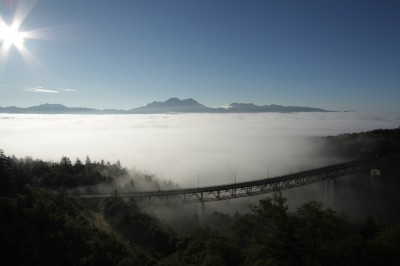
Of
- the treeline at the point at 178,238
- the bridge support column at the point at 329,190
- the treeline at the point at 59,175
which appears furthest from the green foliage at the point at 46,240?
the bridge support column at the point at 329,190

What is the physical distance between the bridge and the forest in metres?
8.70

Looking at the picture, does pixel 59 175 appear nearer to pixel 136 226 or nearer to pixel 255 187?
pixel 136 226

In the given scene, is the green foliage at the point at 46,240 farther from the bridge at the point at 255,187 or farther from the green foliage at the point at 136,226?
the bridge at the point at 255,187

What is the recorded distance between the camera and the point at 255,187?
135 m

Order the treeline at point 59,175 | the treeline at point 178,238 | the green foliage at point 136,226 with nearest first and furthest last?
the treeline at point 178,238 → the green foliage at point 136,226 → the treeline at point 59,175

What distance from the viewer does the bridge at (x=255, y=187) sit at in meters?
109

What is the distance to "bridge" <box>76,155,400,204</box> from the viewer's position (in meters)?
109

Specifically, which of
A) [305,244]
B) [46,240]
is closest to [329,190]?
[46,240]

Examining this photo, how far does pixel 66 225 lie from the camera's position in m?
62.8

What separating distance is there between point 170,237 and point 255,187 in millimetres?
69750

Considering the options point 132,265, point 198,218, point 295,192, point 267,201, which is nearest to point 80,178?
point 198,218

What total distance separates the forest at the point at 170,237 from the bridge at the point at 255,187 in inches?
343

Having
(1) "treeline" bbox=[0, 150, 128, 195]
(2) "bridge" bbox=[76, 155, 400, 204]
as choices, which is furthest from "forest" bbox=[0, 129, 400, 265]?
(2) "bridge" bbox=[76, 155, 400, 204]

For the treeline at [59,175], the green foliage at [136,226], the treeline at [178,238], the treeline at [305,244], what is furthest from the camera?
the treeline at [59,175]
